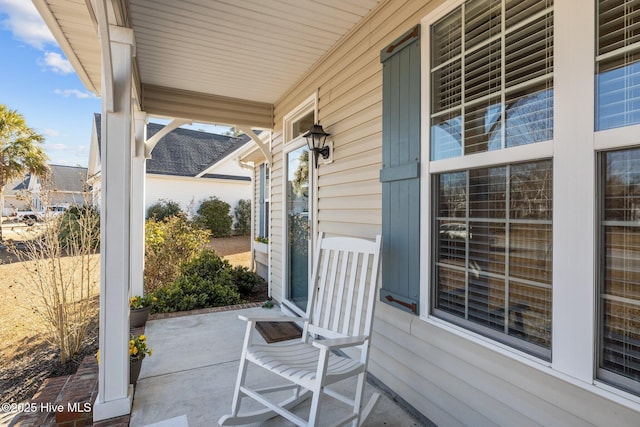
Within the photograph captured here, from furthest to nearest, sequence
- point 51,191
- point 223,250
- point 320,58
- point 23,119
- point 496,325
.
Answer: point 223,250 < point 23,119 < point 320,58 < point 51,191 < point 496,325

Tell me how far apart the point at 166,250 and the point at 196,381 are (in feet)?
11.2

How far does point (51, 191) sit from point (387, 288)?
3.06 meters

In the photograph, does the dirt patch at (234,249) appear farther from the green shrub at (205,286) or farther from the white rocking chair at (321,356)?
the white rocking chair at (321,356)

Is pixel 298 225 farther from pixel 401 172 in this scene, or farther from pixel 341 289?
pixel 401 172

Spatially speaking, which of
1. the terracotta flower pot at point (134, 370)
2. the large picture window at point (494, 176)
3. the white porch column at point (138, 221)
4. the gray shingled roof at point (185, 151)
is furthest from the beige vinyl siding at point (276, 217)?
the gray shingled roof at point (185, 151)

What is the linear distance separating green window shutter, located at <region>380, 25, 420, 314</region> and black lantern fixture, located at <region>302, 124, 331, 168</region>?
2.94ft

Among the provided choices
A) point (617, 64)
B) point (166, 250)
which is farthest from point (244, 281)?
point (617, 64)

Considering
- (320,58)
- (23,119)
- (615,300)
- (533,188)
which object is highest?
(23,119)

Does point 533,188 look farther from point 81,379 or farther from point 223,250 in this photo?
point 223,250

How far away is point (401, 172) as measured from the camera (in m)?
2.20

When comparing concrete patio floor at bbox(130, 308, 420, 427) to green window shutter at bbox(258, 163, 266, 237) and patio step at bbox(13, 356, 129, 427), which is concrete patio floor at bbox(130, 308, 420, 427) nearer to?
patio step at bbox(13, 356, 129, 427)

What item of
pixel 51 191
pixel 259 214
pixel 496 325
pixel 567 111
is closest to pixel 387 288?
pixel 496 325

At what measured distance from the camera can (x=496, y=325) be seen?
1641mm

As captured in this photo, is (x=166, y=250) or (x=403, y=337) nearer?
(x=403, y=337)
